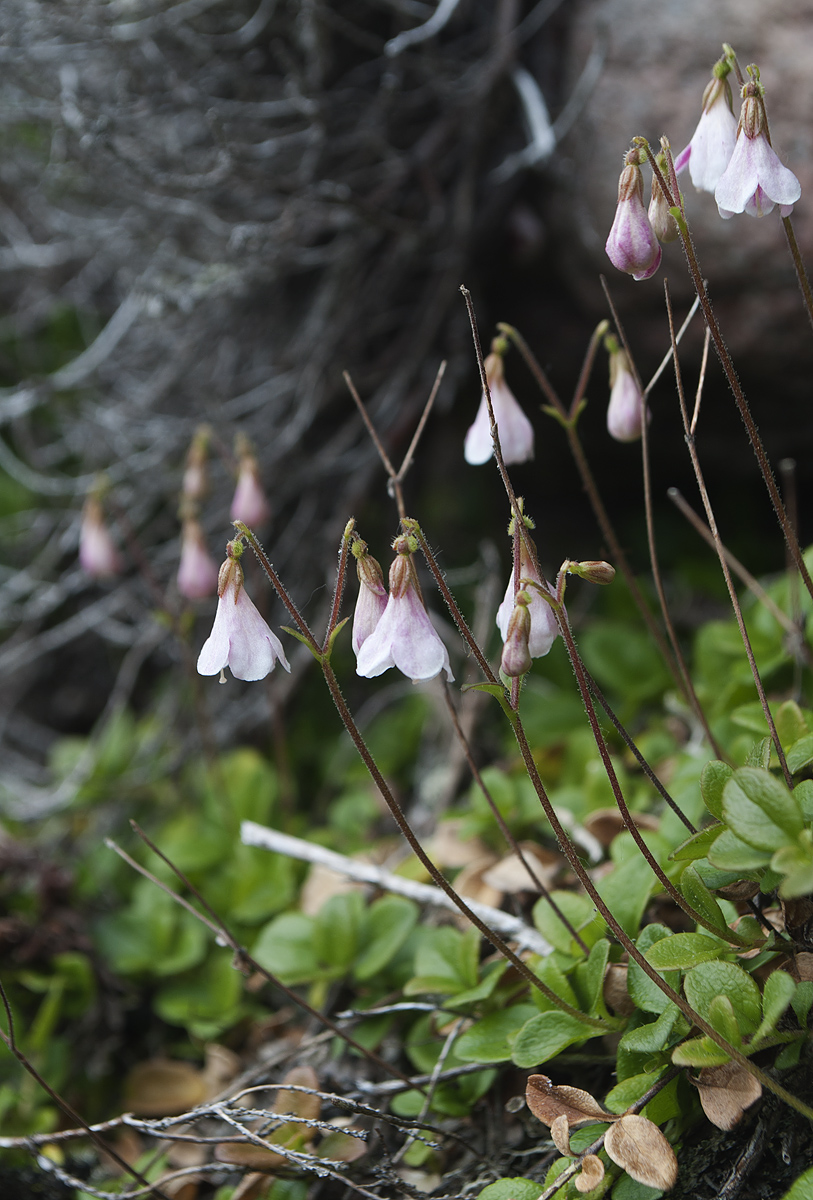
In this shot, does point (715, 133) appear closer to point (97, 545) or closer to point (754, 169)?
point (754, 169)

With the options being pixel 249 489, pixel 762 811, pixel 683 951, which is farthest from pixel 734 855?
pixel 249 489

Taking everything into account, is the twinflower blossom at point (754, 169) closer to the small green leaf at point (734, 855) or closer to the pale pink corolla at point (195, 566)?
the small green leaf at point (734, 855)

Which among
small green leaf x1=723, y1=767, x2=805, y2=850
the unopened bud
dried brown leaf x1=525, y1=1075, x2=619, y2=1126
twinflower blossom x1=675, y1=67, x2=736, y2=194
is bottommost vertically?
dried brown leaf x1=525, y1=1075, x2=619, y2=1126

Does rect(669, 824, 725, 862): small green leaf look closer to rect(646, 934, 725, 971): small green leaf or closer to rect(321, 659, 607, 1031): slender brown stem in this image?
rect(646, 934, 725, 971): small green leaf

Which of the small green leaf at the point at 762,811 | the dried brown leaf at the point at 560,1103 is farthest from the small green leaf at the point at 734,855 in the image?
the dried brown leaf at the point at 560,1103

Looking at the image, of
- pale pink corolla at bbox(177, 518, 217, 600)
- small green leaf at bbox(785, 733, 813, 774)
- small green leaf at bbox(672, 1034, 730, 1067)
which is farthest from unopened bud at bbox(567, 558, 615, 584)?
pale pink corolla at bbox(177, 518, 217, 600)

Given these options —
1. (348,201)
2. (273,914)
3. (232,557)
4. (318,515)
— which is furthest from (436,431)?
(232,557)

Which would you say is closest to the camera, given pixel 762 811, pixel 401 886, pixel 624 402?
pixel 762 811
